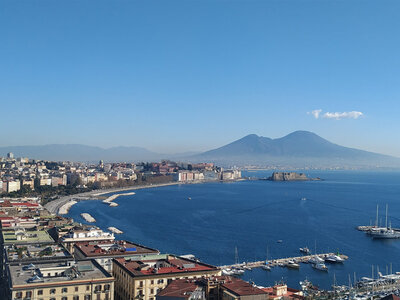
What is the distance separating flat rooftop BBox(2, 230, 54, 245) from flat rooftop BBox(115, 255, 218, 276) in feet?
9.20

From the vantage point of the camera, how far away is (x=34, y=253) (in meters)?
9.88

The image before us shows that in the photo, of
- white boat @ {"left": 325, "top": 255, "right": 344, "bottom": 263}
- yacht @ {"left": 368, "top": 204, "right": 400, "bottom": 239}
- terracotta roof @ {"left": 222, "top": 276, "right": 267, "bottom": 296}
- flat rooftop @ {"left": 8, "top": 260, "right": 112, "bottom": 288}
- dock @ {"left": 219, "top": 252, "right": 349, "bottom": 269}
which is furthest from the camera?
yacht @ {"left": 368, "top": 204, "right": 400, "bottom": 239}

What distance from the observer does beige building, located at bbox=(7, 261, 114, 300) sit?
7586 millimetres

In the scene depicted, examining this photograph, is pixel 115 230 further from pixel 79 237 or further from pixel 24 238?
pixel 24 238

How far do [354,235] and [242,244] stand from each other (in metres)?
6.98

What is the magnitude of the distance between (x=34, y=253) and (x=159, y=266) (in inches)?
110

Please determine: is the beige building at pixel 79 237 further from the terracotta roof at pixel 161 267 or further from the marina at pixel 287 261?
the marina at pixel 287 261

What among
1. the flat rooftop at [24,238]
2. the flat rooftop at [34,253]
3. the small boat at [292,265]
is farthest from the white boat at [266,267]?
the flat rooftop at [34,253]

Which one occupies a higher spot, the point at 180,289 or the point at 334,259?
the point at 180,289

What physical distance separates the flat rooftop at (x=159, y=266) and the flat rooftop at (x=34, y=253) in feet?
4.13

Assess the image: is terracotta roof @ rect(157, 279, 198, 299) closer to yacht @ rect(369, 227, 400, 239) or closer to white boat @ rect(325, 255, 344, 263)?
white boat @ rect(325, 255, 344, 263)

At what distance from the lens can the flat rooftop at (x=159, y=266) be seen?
908 centimetres

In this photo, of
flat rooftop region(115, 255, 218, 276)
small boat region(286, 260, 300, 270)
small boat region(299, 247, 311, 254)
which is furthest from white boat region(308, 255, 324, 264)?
flat rooftop region(115, 255, 218, 276)

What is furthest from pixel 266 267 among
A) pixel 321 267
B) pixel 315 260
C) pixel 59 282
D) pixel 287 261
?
pixel 59 282
